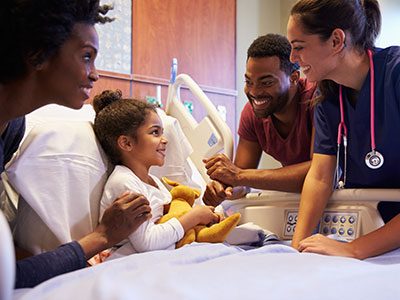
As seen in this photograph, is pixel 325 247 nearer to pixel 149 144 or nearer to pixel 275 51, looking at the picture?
pixel 149 144

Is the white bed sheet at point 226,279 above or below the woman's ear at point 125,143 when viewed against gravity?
below

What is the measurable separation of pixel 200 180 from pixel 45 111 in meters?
0.69

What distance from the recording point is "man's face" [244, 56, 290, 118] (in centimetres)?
199

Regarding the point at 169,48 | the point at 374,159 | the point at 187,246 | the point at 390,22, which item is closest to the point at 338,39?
the point at 374,159

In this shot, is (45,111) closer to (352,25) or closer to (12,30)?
(12,30)

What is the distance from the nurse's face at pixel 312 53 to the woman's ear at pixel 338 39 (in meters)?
0.01

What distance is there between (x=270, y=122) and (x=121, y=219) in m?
0.95

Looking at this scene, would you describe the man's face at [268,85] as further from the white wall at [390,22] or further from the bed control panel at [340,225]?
the white wall at [390,22]

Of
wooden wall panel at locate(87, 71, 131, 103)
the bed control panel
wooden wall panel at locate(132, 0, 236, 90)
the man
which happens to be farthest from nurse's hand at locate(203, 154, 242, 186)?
wooden wall panel at locate(132, 0, 236, 90)

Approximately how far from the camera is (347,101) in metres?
1.56

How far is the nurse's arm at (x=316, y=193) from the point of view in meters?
1.58

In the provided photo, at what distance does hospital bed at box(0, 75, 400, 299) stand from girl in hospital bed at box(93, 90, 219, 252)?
0.06m

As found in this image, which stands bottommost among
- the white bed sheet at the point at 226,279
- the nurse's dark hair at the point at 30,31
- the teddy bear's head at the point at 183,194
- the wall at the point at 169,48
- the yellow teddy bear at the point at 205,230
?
the yellow teddy bear at the point at 205,230

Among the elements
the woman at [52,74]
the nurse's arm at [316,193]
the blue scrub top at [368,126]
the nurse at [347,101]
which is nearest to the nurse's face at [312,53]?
the nurse at [347,101]
